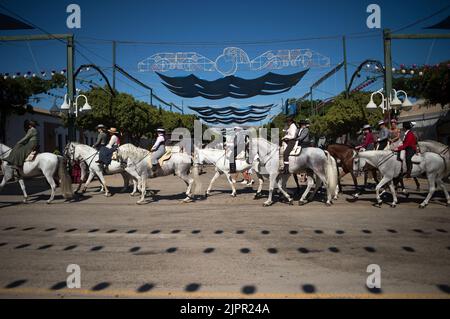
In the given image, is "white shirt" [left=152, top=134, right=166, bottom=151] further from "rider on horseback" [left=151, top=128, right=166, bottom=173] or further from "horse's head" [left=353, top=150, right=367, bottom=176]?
"horse's head" [left=353, top=150, right=367, bottom=176]

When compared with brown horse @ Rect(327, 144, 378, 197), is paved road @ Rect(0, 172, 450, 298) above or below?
below

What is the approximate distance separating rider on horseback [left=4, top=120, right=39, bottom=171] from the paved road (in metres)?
1.47

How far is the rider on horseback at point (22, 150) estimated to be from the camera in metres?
10.3

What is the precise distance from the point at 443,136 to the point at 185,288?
2431cm

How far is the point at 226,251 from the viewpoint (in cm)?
565

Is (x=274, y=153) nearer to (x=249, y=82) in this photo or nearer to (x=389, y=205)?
(x=389, y=205)

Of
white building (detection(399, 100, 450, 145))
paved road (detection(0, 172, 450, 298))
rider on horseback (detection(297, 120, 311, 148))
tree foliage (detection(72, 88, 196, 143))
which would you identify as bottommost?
paved road (detection(0, 172, 450, 298))

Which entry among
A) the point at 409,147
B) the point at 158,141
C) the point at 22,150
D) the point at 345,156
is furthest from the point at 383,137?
the point at 22,150

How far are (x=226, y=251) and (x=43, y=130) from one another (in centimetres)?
3588

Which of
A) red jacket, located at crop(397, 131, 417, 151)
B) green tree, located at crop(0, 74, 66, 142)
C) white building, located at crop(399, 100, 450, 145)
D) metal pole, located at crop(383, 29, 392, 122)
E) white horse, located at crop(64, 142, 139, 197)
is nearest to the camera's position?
red jacket, located at crop(397, 131, 417, 151)

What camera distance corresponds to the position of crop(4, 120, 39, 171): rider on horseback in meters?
10.3

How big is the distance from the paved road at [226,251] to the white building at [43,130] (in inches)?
952

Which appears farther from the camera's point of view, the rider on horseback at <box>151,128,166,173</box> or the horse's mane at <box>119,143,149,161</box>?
the horse's mane at <box>119,143,149,161</box>

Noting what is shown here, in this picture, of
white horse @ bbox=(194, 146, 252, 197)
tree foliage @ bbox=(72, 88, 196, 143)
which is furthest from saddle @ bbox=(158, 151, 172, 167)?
tree foliage @ bbox=(72, 88, 196, 143)
